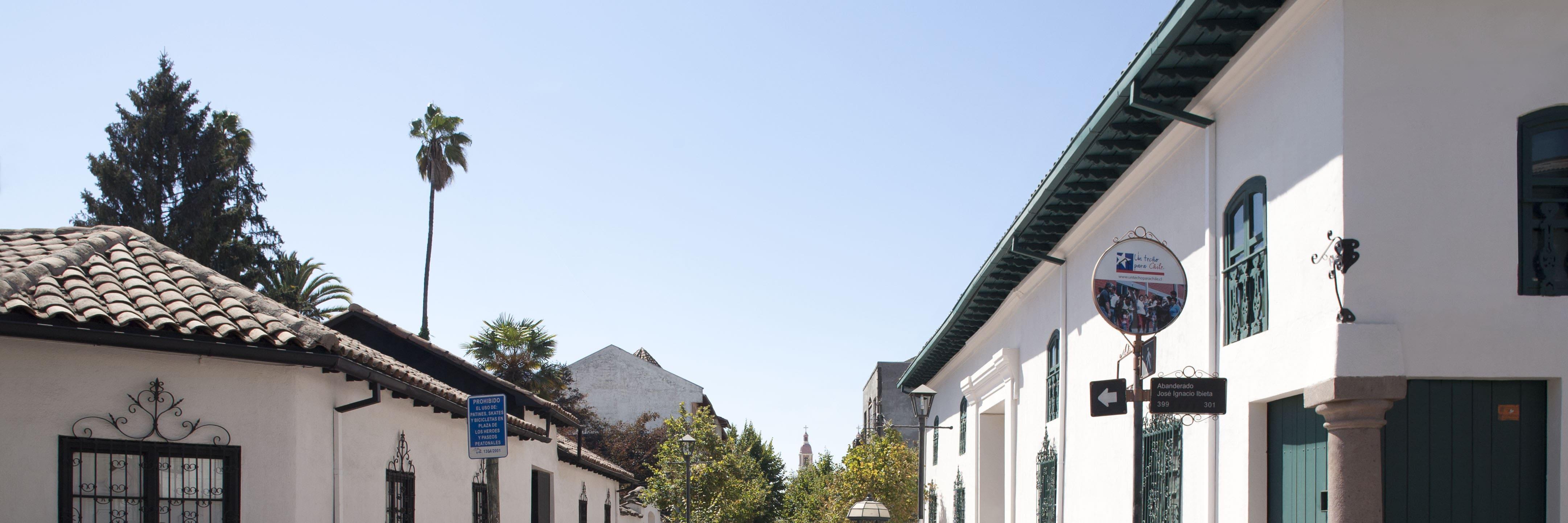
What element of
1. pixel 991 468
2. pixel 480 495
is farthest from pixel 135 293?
pixel 991 468

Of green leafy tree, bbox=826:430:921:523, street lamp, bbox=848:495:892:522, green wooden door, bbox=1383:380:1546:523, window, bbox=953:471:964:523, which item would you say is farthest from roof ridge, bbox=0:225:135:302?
green leafy tree, bbox=826:430:921:523

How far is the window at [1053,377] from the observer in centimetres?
1473

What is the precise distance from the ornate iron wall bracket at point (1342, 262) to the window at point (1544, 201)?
1005 millimetres

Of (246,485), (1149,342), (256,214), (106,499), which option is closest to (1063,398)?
(1149,342)

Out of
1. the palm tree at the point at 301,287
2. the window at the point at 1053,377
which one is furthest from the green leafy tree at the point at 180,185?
the window at the point at 1053,377

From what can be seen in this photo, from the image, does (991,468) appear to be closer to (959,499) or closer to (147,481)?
(959,499)

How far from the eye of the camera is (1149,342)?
35.1ft

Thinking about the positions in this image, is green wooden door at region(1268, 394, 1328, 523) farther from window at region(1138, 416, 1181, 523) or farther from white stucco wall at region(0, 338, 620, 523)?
white stucco wall at region(0, 338, 620, 523)

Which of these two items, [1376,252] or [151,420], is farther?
[151,420]

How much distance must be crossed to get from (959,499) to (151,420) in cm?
1633

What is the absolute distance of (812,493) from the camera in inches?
1677

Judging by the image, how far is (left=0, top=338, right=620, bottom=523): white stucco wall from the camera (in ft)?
26.3

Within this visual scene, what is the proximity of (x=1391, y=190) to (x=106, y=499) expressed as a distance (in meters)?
8.85

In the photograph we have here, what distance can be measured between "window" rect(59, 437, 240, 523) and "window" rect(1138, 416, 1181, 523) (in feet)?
24.5
